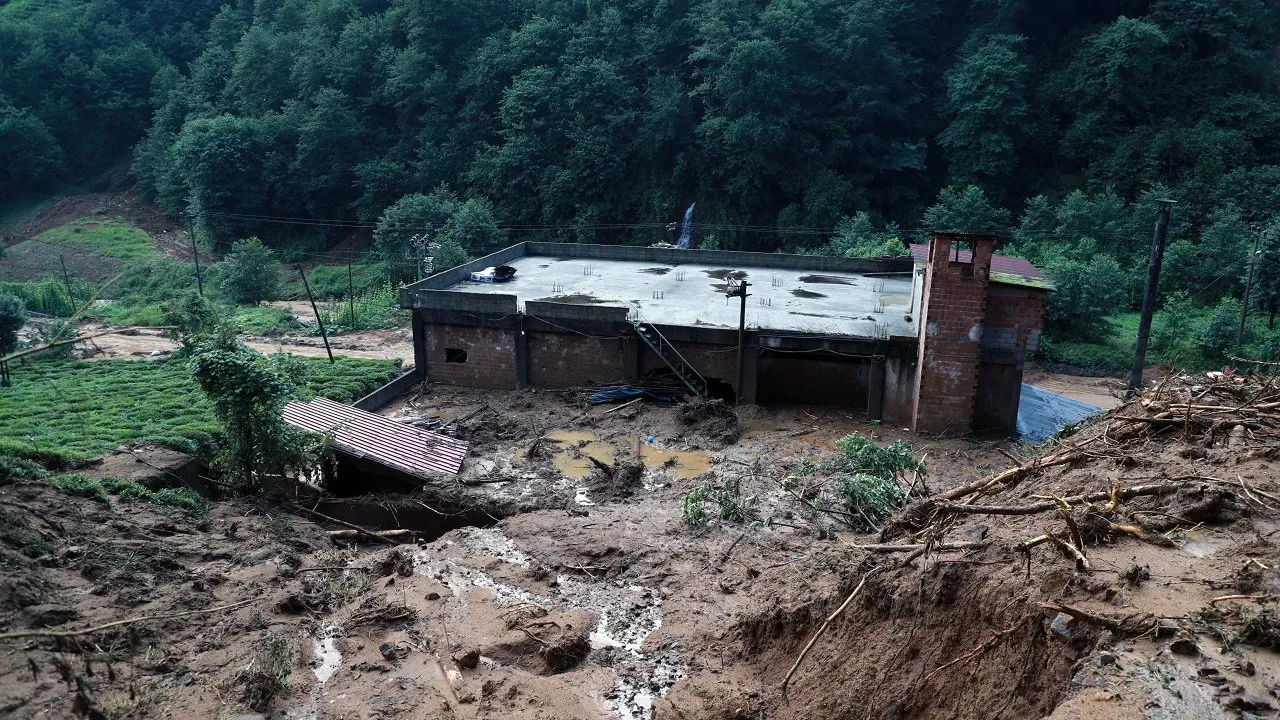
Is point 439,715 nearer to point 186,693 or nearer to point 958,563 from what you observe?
point 186,693

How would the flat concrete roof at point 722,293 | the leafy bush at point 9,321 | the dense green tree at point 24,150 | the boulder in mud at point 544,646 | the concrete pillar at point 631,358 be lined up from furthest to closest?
the dense green tree at point 24,150 < the leafy bush at point 9,321 < the flat concrete roof at point 722,293 < the concrete pillar at point 631,358 < the boulder in mud at point 544,646

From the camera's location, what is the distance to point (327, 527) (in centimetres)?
1460

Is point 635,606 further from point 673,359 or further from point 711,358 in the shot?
point 673,359

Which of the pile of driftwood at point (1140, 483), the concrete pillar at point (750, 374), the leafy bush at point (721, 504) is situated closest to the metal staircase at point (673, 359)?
the concrete pillar at point (750, 374)

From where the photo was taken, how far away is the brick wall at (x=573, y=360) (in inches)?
832

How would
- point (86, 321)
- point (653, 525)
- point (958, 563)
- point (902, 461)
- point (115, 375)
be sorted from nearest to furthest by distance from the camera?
point (958, 563) < point (653, 525) < point (902, 461) < point (115, 375) < point (86, 321)

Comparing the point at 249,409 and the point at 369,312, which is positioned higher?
the point at 249,409

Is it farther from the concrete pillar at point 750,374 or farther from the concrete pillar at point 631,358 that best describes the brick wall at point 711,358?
the concrete pillar at point 631,358

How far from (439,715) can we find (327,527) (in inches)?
265

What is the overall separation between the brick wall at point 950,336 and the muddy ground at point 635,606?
2.34m

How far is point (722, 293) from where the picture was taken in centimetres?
2389

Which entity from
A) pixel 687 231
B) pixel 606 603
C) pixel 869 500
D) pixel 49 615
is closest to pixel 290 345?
pixel 687 231

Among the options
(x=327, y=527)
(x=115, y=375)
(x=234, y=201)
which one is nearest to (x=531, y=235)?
(x=234, y=201)

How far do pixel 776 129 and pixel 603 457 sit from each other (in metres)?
26.1
